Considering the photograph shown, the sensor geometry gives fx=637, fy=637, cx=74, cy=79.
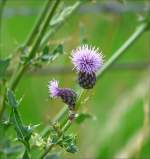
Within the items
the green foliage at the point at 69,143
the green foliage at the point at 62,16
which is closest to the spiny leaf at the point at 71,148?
the green foliage at the point at 69,143

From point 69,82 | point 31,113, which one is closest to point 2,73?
point 69,82

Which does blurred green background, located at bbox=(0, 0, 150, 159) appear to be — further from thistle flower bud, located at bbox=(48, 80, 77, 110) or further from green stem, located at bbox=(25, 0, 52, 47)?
thistle flower bud, located at bbox=(48, 80, 77, 110)

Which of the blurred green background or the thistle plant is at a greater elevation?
the blurred green background

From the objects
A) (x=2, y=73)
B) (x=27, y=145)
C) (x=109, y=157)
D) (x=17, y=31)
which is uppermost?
(x=17, y=31)

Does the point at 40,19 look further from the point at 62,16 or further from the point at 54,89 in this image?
the point at 54,89

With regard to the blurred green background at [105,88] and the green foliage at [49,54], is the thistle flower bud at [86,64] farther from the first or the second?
the blurred green background at [105,88]

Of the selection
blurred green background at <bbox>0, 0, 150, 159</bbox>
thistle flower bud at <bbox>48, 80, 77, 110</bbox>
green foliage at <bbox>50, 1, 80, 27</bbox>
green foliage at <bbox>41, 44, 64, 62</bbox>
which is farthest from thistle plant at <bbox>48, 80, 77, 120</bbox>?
blurred green background at <bbox>0, 0, 150, 159</bbox>

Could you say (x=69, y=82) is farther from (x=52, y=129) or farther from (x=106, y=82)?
(x=52, y=129)
